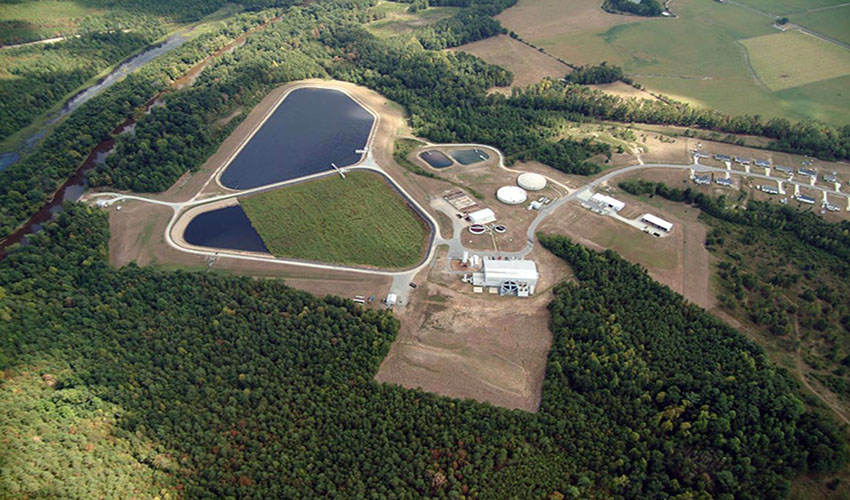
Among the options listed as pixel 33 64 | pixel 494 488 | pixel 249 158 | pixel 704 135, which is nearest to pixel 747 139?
pixel 704 135

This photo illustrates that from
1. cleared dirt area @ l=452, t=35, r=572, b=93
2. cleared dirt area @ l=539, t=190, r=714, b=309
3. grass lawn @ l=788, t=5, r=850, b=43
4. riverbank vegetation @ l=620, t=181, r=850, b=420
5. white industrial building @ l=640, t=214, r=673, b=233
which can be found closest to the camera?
riverbank vegetation @ l=620, t=181, r=850, b=420

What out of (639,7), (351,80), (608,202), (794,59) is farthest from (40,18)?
(794,59)

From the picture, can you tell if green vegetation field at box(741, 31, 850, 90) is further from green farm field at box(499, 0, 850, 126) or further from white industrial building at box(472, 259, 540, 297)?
white industrial building at box(472, 259, 540, 297)

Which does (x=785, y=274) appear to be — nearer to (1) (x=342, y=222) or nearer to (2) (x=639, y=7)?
(1) (x=342, y=222)

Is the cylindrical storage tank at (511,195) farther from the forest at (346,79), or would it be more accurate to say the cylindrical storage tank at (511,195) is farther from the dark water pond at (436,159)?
the dark water pond at (436,159)

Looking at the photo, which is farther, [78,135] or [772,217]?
[78,135]

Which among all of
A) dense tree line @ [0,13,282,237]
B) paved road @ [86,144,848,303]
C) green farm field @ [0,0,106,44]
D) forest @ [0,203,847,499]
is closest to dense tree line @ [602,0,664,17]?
paved road @ [86,144,848,303]

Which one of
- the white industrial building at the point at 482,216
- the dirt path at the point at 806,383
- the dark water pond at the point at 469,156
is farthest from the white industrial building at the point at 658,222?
the dark water pond at the point at 469,156
